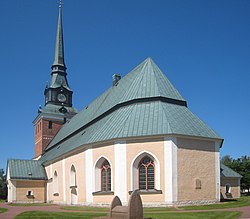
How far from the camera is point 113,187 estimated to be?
92.1 feet

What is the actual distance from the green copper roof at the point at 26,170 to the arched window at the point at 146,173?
2457cm

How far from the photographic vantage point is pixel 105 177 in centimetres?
2956

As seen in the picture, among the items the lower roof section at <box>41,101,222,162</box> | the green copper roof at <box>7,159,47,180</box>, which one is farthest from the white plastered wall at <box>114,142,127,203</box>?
the green copper roof at <box>7,159,47,180</box>

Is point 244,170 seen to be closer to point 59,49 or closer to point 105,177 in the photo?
point 105,177

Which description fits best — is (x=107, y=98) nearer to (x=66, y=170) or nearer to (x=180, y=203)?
(x=66, y=170)

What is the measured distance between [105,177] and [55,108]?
32.4 metres

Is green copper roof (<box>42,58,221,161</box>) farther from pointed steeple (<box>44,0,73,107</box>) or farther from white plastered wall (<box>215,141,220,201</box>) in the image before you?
pointed steeple (<box>44,0,73,107</box>)

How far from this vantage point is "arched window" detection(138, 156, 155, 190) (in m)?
27.3

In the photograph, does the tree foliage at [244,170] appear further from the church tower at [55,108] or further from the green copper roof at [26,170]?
the green copper roof at [26,170]

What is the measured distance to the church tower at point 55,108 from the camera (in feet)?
191

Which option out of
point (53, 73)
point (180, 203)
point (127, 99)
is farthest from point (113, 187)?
point (53, 73)

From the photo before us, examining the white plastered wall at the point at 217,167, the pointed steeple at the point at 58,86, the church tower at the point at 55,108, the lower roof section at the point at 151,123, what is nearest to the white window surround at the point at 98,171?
the lower roof section at the point at 151,123

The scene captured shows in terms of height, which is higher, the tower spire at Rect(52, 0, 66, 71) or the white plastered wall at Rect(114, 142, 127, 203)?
the tower spire at Rect(52, 0, 66, 71)

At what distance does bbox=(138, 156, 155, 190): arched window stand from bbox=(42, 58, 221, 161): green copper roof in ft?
8.12
